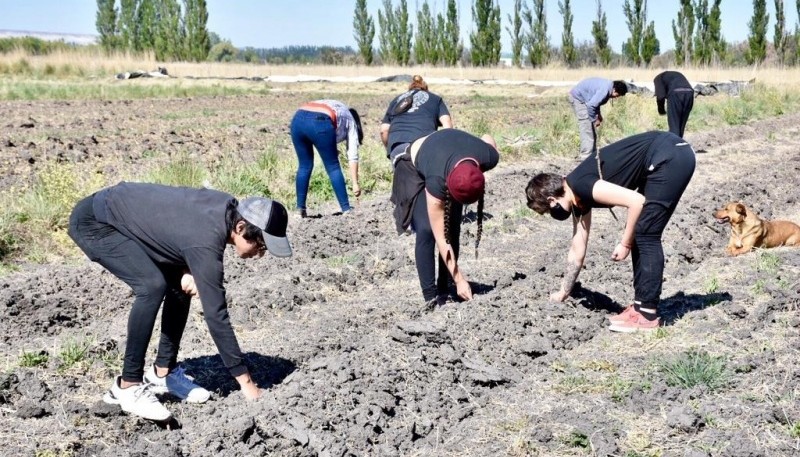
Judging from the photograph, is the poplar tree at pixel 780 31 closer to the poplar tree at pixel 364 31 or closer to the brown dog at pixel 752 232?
the poplar tree at pixel 364 31

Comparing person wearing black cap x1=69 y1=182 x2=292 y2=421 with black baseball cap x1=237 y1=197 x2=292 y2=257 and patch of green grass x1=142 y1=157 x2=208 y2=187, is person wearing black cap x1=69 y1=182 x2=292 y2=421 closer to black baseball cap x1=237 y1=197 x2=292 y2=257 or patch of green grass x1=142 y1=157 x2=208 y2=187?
black baseball cap x1=237 y1=197 x2=292 y2=257

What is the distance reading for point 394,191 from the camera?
19.4 feet

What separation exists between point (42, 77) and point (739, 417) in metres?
33.8

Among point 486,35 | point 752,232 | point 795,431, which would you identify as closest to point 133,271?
point 795,431

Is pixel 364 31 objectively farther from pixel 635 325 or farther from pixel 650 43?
pixel 635 325

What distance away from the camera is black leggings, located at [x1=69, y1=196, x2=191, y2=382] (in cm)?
421

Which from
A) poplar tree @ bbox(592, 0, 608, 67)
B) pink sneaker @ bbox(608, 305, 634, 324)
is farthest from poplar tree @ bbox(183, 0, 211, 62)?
pink sneaker @ bbox(608, 305, 634, 324)

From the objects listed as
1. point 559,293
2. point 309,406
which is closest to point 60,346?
point 309,406

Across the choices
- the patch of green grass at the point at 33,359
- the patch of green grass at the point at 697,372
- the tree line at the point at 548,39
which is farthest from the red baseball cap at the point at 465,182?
the tree line at the point at 548,39

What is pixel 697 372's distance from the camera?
4.53 meters

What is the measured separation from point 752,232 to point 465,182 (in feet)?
13.2

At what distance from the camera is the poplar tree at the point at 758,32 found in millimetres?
37125

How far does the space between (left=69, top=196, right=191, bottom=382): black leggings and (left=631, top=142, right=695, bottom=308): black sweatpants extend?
2722 mm

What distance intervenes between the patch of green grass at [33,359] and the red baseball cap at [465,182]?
2603 mm
